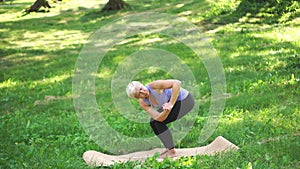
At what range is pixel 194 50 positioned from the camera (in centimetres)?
1184

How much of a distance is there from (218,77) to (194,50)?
9.72 ft

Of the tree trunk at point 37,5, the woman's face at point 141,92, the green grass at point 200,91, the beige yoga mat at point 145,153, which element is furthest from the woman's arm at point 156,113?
the tree trunk at point 37,5

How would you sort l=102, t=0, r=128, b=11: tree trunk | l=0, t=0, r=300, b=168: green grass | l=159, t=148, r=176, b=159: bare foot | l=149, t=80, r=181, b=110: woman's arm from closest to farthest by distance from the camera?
1. l=0, t=0, r=300, b=168: green grass
2. l=149, t=80, r=181, b=110: woman's arm
3. l=159, t=148, r=176, b=159: bare foot
4. l=102, t=0, r=128, b=11: tree trunk

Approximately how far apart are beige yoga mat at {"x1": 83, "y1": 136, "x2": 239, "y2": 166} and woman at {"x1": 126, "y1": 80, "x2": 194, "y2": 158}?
27 cm

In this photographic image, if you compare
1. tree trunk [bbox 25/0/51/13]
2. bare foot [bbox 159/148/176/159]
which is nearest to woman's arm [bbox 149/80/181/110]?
bare foot [bbox 159/148/176/159]

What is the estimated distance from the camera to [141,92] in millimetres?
5195

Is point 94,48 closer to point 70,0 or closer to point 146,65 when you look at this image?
point 146,65

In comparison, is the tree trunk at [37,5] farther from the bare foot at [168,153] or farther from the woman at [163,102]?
the bare foot at [168,153]

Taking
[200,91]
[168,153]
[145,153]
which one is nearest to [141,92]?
[168,153]

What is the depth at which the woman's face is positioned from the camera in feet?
17.0

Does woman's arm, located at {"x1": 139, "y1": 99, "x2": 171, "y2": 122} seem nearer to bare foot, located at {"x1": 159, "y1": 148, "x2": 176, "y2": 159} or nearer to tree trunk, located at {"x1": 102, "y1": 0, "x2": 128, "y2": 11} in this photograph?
bare foot, located at {"x1": 159, "y1": 148, "x2": 176, "y2": 159}

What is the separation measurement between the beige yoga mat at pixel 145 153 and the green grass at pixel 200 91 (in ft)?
0.57

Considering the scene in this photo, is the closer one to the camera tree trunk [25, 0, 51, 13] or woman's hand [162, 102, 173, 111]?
woman's hand [162, 102, 173, 111]

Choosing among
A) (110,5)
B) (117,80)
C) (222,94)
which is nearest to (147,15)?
(110,5)
